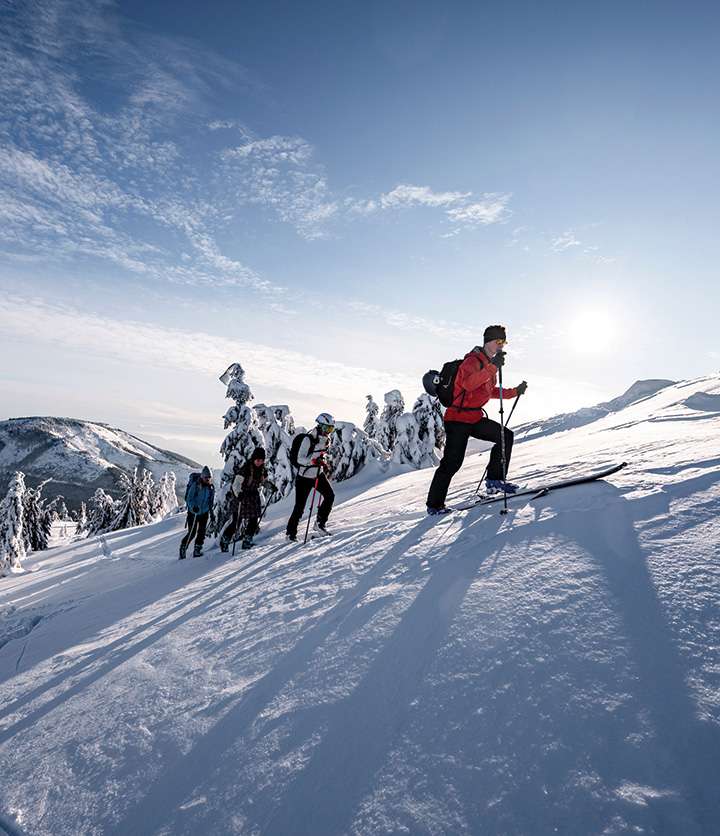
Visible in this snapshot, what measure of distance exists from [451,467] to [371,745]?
439cm

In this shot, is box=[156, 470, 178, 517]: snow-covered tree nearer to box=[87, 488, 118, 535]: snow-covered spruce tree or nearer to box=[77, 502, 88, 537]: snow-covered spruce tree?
box=[87, 488, 118, 535]: snow-covered spruce tree

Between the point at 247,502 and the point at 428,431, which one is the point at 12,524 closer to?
the point at 428,431

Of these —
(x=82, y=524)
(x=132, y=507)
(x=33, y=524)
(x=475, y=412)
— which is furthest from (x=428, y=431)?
(x=82, y=524)

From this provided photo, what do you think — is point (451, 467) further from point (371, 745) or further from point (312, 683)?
point (371, 745)

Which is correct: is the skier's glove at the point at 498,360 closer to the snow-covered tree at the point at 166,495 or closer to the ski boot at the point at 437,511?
the ski boot at the point at 437,511

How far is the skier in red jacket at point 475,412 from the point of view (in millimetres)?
5934

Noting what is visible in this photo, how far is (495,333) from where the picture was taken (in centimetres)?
589

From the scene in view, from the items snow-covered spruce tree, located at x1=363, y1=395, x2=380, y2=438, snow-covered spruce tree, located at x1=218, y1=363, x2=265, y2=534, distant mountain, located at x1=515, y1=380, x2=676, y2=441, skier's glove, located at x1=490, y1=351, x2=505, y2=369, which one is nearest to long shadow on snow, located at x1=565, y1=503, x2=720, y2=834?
skier's glove, located at x1=490, y1=351, x2=505, y2=369

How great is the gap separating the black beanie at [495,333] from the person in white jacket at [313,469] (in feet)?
11.5

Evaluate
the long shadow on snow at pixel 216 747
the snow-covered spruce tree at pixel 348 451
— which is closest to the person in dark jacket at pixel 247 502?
the long shadow on snow at pixel 216 747

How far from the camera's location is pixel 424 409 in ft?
85.8

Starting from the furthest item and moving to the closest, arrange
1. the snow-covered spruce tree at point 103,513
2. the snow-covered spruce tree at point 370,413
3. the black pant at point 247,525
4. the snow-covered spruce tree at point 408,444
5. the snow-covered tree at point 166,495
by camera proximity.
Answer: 1. the snow-covered tree at point 166,495
2. the snow-covered spruce tree at point 103,513
3. the snow-covered spruce tree at point 370,413
4. the snow-covered spruce tree at point 408,444
5. the black pant at point 247,525

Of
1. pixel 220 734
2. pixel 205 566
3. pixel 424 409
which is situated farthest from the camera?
pixel 424 409

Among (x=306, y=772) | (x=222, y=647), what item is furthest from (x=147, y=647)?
(x=306, y=772)
